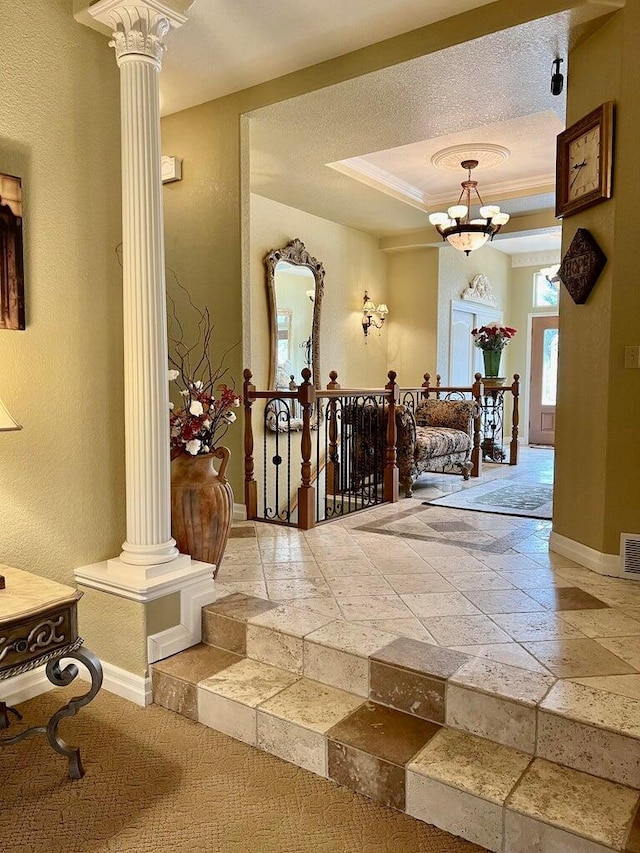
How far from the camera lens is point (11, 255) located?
2.49m

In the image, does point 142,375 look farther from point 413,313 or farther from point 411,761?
point 413,313

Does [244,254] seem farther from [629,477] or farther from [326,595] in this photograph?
[629,477]

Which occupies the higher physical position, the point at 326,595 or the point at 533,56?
the point at 533,56

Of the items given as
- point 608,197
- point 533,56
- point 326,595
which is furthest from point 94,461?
point 533,56

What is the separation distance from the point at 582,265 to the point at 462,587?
1.79m

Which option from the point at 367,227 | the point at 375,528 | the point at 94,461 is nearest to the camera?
the point at 94,461

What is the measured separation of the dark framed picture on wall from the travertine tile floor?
1564 millimetres

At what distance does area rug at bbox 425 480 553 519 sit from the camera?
4.82 m

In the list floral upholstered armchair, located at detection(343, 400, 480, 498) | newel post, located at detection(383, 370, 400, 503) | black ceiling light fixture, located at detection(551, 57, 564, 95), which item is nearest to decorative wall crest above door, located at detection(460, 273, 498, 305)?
floral upholstered armchair, located at detection(343, 400, 480, 498)

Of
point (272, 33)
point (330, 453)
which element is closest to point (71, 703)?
point (272, 33)

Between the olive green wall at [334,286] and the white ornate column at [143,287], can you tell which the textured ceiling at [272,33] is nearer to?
the white ornate column at [143,287]

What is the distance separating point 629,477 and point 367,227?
209 inches

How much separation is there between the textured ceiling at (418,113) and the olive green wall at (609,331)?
12.5 inches

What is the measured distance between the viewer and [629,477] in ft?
10.3
